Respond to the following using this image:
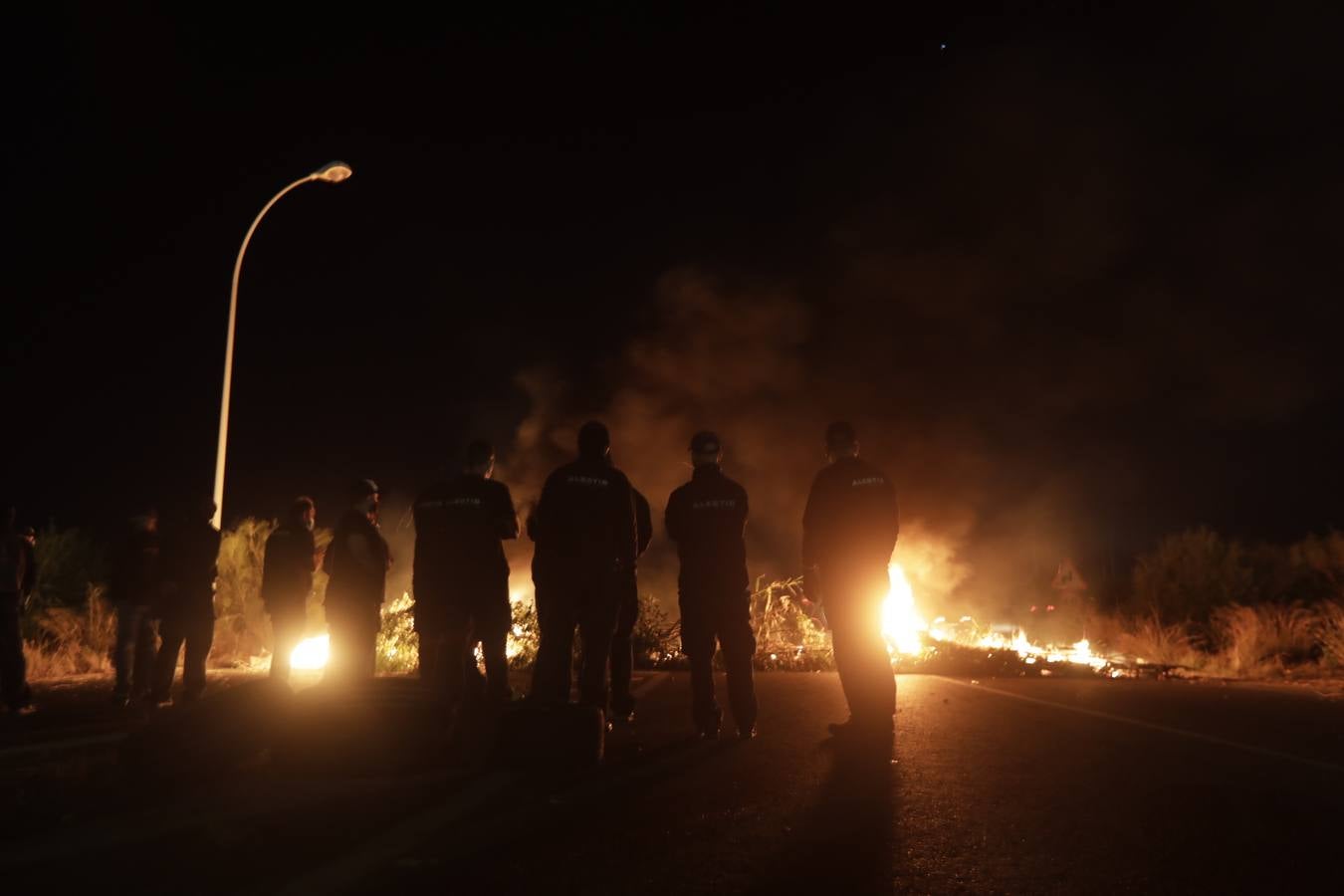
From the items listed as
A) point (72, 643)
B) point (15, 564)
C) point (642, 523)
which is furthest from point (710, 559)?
point (72, 643)

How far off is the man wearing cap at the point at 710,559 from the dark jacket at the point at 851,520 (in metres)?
0.52

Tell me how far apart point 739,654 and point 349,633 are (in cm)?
A: 340

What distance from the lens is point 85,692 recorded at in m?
8.92

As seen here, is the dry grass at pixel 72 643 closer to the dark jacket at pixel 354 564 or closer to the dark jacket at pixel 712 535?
the dark jacket at pixel 354 564

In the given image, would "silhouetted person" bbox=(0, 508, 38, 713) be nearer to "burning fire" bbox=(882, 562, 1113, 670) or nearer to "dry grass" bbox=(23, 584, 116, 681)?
"dry grass" bbox=(23, 584, 116, 681)

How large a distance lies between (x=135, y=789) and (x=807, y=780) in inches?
125

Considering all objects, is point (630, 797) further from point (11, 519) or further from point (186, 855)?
point (11, 519)

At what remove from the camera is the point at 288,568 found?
827cm

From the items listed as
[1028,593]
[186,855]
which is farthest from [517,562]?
[1028,593]

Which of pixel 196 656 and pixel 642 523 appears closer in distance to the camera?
pixel 642 523

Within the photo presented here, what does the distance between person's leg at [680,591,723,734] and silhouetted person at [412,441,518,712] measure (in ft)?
4.34

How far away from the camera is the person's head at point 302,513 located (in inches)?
334

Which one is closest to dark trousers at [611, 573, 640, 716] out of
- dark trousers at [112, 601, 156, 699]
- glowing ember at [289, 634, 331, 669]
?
dark trousers at [112, 601, 156, 699]

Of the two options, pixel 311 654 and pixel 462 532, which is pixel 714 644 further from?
pixel 311 654
